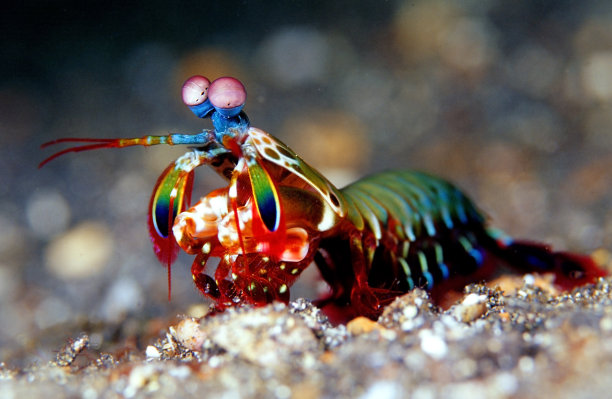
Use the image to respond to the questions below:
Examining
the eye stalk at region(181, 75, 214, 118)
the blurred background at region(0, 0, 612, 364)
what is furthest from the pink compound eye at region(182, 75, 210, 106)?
the blurred background at region(0, 0, 612, 364)

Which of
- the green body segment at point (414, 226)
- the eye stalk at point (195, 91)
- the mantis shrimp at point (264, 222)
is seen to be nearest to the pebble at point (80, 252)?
the mantis shrimp at point (264, 222)

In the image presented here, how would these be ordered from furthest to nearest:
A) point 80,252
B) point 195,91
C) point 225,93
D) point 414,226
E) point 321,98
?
point 321,98
point 80,252
point 414,226
point 195,91
point 225,93

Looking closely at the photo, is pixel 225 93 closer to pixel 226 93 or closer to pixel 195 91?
pixel 226 93

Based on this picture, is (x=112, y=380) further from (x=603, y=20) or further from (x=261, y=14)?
(x=603, y=20)

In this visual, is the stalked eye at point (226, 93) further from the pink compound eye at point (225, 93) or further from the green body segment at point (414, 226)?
the green body segment at point (414, 226)

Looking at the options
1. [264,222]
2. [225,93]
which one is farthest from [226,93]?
[264,222]

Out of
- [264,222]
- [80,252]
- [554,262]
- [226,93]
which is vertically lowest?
[554,262]
